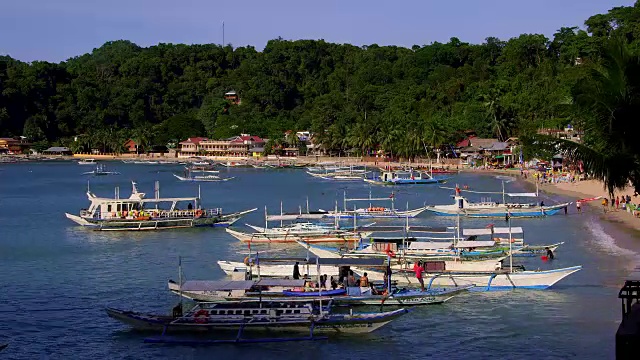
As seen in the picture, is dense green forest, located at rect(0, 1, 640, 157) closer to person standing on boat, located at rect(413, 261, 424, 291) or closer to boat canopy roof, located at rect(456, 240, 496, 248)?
boat canopy roof, located at rect(456, 240, 496, 248)

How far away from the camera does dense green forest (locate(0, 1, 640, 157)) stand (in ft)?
378

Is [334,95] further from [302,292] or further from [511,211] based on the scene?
[302,292]

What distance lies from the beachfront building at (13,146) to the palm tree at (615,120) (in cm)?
16892

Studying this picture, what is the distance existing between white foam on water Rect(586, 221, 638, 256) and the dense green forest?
41685 mm

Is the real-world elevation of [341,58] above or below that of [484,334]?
above

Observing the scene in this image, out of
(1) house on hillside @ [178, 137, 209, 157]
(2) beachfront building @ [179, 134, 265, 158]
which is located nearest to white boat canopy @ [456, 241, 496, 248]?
(2) beachfront building @ [179, 134, 265, 158]

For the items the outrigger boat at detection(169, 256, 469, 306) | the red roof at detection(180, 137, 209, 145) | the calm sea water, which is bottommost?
the calm sea water

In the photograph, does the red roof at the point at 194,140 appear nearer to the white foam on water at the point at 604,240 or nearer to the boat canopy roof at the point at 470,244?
the white foam on water at the point at 604,240

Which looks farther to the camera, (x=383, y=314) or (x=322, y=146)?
(x=322, y=146)

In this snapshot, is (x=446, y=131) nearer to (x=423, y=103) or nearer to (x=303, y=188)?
(x=423, y=103)

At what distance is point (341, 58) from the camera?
193 m

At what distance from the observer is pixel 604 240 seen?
42.0 m

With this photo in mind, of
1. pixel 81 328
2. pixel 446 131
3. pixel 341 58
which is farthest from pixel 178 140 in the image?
pixel 81 328

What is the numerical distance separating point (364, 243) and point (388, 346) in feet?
47.7
